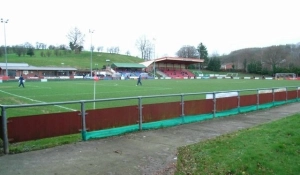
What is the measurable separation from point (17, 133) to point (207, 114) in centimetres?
757

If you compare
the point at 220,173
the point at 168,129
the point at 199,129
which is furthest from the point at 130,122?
the point at 220,173

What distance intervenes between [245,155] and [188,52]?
5701 inches

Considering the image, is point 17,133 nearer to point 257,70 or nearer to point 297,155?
point 297,155

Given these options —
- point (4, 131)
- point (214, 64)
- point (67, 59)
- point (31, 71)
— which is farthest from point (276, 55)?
point (4, 131)

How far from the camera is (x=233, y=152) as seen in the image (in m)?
6.18

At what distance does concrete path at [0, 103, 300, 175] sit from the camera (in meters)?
5.25

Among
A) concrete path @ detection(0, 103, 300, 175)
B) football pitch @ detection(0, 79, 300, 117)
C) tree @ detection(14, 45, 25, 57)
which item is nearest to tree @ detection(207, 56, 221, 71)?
tree @ detection(14, 45, 25, 57)

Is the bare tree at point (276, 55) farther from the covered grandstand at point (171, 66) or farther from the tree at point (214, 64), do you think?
the covered grandstand at point (171, 66)

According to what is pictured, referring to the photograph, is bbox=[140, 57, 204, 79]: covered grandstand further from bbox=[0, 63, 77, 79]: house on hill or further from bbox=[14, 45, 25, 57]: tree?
bbox=[14, 45, 25, 57]: tree

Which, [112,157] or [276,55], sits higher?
[276,55]

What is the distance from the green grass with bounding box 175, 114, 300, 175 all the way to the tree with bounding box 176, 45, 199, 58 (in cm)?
14209

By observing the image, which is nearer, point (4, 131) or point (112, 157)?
point (112, 157)

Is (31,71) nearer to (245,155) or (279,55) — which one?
(245,155)

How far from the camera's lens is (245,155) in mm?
5930
